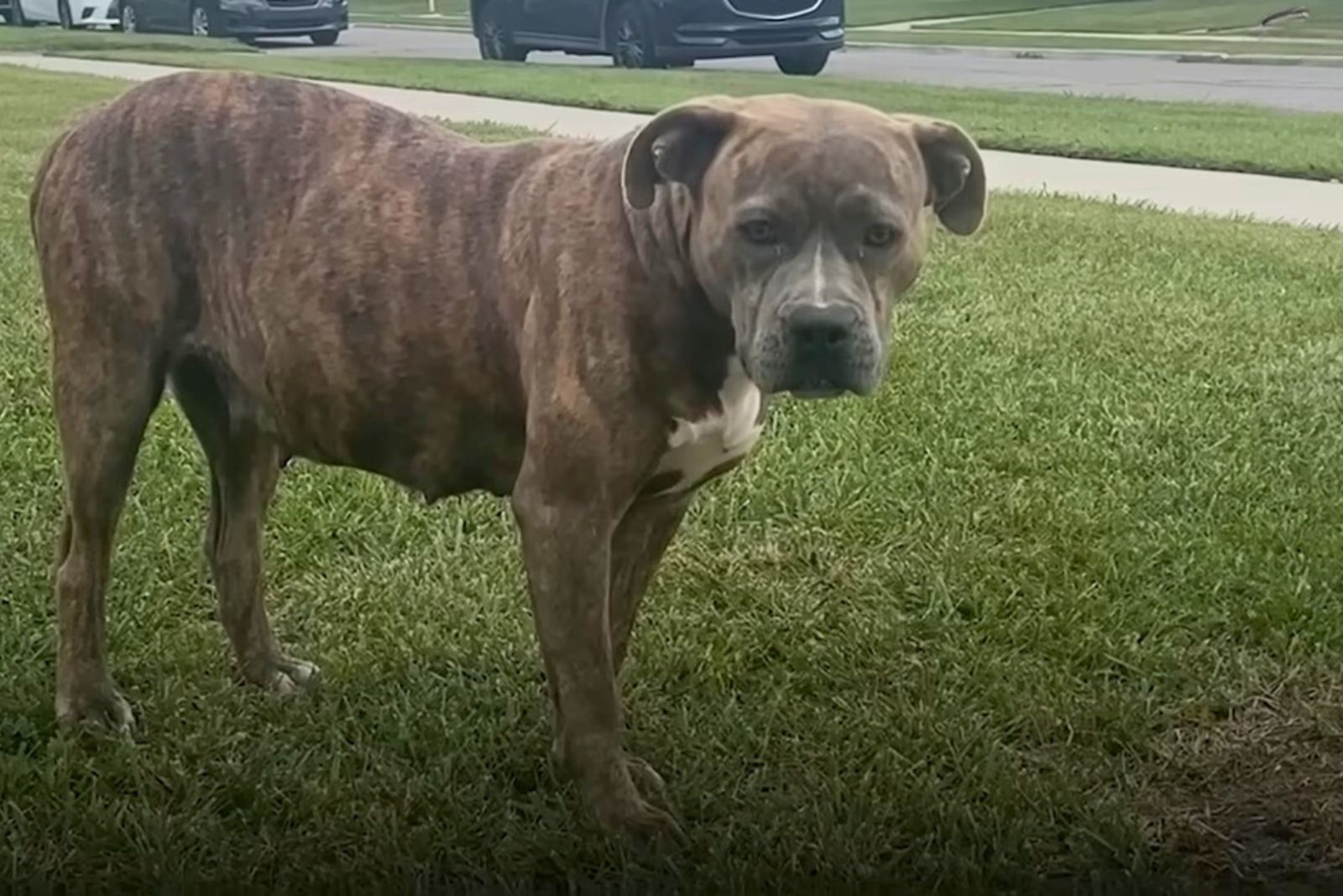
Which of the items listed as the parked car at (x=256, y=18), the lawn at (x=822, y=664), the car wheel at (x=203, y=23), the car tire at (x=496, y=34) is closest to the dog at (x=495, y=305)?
the lawn at (x=822, y=664)

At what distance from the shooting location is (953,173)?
2314 mm

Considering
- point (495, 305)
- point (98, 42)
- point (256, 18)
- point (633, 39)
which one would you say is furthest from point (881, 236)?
point (98, 42)

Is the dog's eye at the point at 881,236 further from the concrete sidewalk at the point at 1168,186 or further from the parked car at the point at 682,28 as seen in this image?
the concrete sidewalk at the point at 1168,186

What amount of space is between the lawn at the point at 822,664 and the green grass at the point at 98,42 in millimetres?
159

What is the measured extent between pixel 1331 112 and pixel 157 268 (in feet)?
16.5

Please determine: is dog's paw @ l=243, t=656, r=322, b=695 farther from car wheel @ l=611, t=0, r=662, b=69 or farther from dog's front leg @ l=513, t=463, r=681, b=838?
car wheel @ l=611, t=0, r=662, b=69

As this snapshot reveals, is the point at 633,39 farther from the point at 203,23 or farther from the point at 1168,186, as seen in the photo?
the point at 1168,186

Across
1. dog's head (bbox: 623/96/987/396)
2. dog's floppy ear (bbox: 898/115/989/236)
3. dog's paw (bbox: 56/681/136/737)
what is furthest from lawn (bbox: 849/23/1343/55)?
dog's paw (bbox: 56/681/136/737)

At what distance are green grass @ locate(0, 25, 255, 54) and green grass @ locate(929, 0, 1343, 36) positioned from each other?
1.47 meters

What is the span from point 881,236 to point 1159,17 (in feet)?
3.80

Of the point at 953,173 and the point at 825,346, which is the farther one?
the point at 953,173

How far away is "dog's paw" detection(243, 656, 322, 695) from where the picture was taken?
2.94 m

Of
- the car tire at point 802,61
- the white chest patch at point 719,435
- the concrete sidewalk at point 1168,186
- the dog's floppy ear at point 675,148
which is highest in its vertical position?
the dog's floppy ear at point 675,148

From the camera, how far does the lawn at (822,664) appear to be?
8.07 ft
